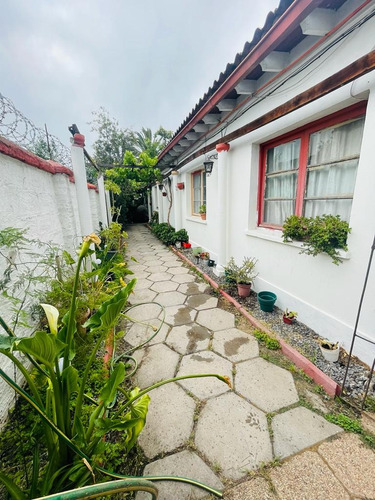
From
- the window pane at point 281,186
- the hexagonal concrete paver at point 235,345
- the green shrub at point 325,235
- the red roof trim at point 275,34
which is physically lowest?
the hexagonal concrete paver at point 235,345

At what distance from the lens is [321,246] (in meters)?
2.03

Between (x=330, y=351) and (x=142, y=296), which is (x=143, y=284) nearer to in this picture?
(x=142, y=296)

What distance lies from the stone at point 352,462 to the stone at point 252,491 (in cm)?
43

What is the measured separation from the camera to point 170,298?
11.5ft

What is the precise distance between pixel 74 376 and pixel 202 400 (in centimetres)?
117

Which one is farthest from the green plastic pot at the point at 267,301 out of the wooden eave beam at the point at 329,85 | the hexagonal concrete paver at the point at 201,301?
the wooden eave beam at the point at 329,85

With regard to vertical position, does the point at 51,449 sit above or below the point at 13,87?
below

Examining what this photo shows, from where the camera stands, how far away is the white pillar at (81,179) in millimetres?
3141

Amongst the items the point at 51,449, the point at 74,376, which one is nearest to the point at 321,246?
the point at 74,376

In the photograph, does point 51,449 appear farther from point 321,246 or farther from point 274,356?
point 321,246

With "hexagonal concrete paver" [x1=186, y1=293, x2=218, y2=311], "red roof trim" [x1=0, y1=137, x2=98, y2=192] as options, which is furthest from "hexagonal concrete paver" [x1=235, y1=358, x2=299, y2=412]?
"red roof trim" [x1=0, y1=137, x2=98, y2=192]

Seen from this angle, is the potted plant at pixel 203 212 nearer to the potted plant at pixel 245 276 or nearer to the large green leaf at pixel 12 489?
the potted plant at pixel 245 276

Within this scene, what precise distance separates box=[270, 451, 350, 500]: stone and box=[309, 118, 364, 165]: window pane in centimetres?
253

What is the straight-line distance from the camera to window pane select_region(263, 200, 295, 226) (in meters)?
2.77
